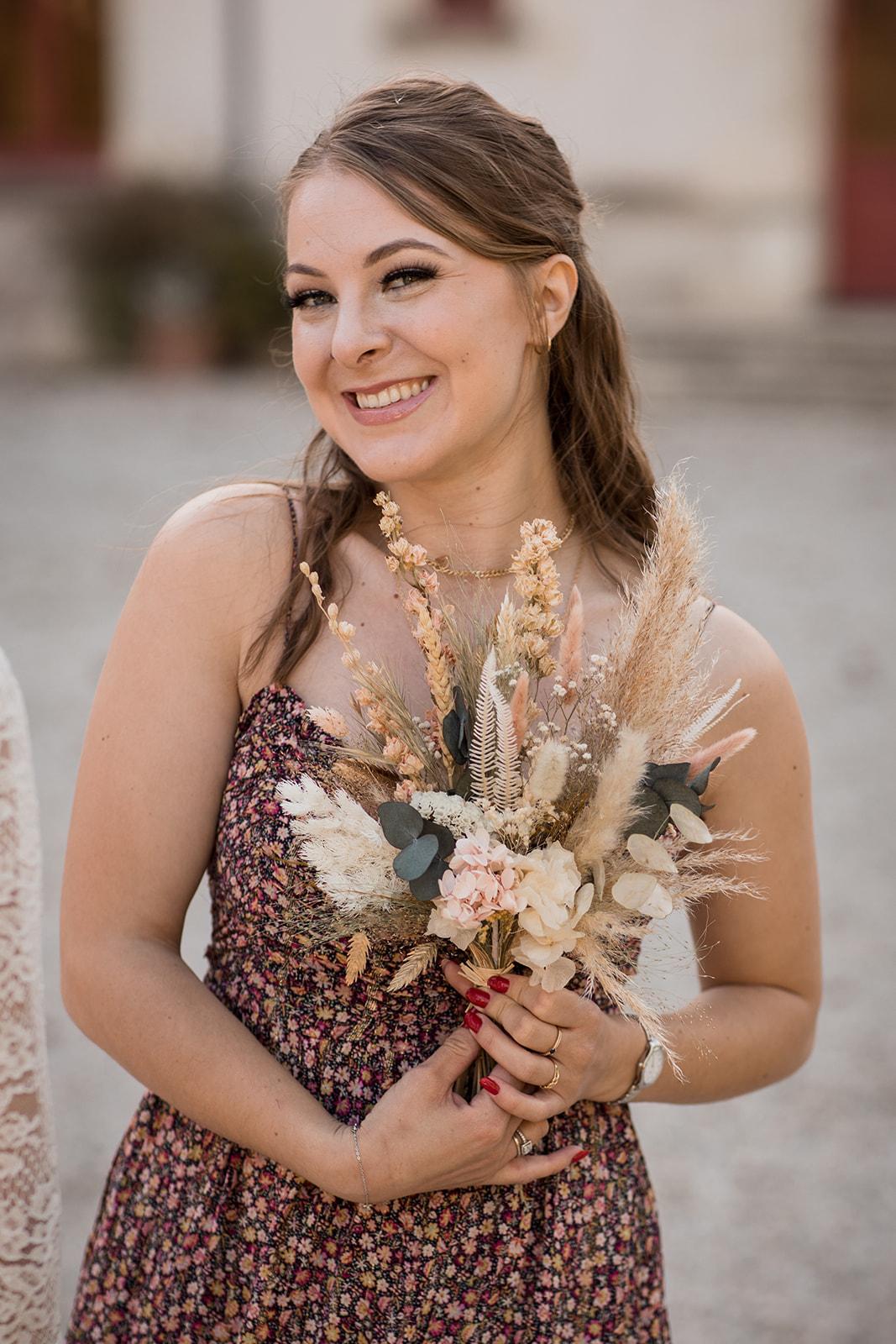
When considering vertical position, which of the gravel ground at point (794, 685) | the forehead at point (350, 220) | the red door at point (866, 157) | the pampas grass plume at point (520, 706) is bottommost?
the gravel ground at point (794, 685)

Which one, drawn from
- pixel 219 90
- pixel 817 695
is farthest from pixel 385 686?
pixel 219 90

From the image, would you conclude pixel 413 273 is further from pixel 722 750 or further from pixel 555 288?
pixel 722 750

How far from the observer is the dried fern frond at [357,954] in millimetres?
1835

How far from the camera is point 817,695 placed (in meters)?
7.12

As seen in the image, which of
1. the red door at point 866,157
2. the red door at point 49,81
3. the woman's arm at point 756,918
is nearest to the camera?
the woman's arm at point 756,918

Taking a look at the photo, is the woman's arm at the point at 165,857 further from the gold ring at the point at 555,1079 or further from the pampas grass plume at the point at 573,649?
the pampas grass plume at the point at 573,649

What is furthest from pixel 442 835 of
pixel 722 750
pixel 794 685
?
pixel 794 685

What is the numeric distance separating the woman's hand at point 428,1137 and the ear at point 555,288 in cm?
106

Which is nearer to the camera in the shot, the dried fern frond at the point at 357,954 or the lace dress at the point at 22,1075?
the dried fern frond at the point at 357,954

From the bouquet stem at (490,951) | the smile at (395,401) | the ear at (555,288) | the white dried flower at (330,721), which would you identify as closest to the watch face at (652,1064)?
the bouquet stem at (490,951)

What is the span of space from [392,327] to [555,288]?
1.11 feet

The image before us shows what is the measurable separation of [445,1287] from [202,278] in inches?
480

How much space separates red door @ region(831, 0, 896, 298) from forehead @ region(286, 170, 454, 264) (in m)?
14.1

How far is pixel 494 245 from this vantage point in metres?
2.08
